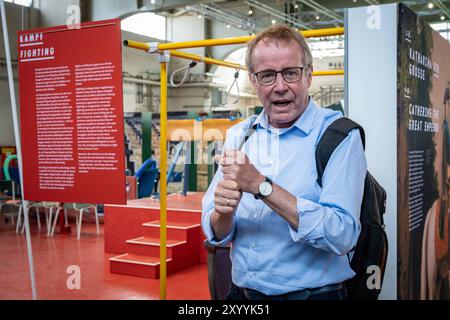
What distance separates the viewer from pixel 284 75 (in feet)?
4.91

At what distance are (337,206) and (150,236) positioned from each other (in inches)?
228

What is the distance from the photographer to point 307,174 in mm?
1477

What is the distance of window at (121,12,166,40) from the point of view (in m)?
17.9

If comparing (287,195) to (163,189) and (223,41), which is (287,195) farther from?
(163,189)

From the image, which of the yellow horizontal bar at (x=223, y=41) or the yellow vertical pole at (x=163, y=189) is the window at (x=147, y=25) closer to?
the yellow vertical pole at (x=163, y=189)

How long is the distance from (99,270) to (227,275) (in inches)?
185

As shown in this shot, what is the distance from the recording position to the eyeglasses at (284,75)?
149cm

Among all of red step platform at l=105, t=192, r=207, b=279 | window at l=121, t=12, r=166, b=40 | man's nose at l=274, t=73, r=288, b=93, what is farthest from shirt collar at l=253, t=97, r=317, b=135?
window at l=121, t=12, r=166, b=40

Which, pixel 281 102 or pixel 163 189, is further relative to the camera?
pixel 163 189

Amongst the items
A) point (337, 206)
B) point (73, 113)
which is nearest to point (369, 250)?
point (337, 206)

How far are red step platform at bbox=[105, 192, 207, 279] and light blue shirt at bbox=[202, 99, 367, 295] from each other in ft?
15.6

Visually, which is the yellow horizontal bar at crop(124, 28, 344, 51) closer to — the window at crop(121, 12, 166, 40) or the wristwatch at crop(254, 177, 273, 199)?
the wristwatch at crop(254, 177, 273, 199)
